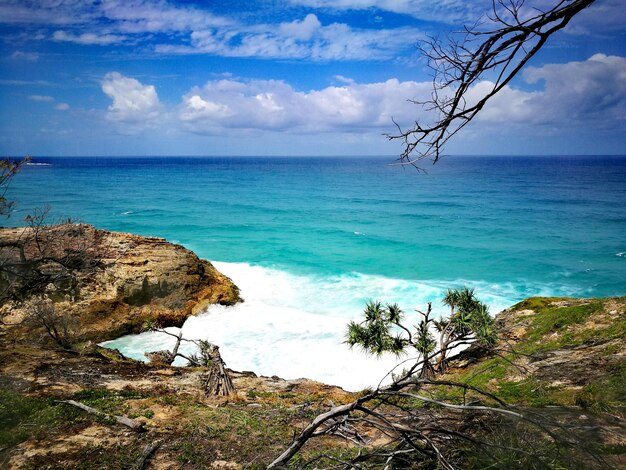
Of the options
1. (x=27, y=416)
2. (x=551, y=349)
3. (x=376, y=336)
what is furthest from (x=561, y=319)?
(x=27, y=416)

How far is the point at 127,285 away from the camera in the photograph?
73.7 feet

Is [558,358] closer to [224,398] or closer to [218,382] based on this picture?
[224,398]

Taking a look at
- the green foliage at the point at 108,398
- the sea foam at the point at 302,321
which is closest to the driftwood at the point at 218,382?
the green foliage at the point at 108,398

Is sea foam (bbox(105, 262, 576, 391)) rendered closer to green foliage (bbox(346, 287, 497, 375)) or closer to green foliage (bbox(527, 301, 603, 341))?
green foliage (bbox(346, 287, 497, 375))

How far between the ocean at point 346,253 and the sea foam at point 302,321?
75 millimetres

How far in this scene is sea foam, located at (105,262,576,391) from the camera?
62.0 ft

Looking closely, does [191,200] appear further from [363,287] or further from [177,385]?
[177,385]

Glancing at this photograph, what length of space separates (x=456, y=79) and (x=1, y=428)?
10494 mm

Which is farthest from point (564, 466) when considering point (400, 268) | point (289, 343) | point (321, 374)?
point (400, 268)

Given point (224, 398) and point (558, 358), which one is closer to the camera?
point (558, 358)

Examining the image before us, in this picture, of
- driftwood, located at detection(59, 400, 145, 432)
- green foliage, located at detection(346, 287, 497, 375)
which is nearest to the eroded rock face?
driftwood, located at detection(59, 400, 145, 432)

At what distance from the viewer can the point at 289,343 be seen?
21047mm

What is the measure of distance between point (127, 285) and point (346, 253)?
23.0m

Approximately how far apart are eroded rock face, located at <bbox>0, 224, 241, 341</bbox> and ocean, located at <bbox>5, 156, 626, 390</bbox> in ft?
3.31
